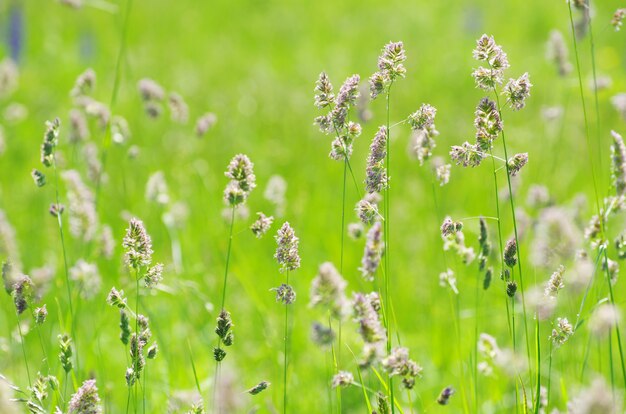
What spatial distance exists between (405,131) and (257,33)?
4190 millimetres

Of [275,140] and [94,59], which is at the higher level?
[94,59]

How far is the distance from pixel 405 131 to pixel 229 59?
3228 millimetres

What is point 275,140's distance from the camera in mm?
6449

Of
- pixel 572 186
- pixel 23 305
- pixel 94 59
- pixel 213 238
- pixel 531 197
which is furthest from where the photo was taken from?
pixel 94 59

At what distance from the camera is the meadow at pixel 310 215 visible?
1.68 metres

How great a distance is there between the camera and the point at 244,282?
3.66 m

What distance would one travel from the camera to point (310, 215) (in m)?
4.65

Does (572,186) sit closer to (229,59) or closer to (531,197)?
(531,197)

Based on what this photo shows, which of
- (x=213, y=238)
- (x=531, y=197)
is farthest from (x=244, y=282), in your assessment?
(x=531, y=197)

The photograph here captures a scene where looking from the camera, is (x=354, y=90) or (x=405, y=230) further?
(x=405, y=230)

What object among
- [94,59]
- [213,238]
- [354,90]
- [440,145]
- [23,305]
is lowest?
[23,305]

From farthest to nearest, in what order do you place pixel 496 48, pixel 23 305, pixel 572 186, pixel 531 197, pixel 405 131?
pixel 405 131, pixel 572 186, pixel 531 197, pixel 23 305, pixel 496 48

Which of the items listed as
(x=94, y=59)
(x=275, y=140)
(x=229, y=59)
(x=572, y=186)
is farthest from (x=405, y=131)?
(x=94, y=59)

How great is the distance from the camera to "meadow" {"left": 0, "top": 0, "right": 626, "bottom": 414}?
1.68 m
